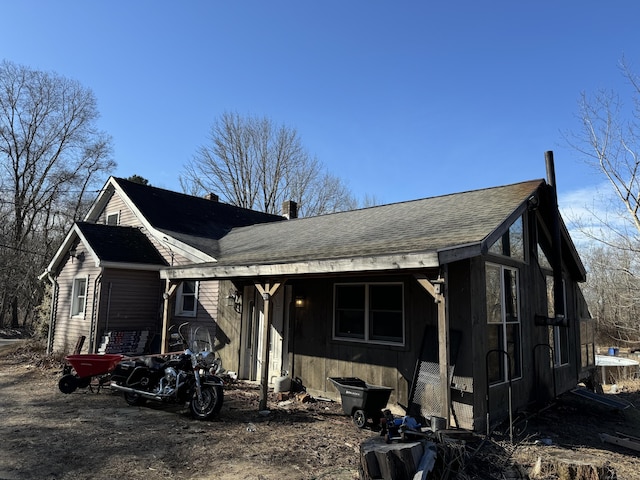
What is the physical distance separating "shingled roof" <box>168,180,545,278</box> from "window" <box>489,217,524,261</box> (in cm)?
52

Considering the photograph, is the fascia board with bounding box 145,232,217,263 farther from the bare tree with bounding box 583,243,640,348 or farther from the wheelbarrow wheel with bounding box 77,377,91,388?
the bare tree with bounding box 583,243,640,348

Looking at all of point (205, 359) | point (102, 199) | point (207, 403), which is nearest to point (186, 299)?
point (205, 359)

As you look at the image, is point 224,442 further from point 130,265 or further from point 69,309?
point 69,309

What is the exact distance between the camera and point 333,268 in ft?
21.0

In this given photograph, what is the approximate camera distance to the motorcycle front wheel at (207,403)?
6.48 meters

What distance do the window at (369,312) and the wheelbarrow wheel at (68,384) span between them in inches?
198

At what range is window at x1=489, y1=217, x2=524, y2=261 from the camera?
24.3 feet

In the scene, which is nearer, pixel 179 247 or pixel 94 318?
pixel 179 247

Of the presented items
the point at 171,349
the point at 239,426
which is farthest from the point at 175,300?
the point at 239,426

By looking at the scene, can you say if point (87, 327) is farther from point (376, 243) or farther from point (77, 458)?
point (376, 243)

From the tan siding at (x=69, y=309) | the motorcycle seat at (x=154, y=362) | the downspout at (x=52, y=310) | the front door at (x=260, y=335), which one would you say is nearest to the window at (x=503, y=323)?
the front door at (x=260, y=335)

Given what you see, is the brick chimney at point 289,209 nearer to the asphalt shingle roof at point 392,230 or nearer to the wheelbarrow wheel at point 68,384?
the asphalt shingle roof at point 392,230

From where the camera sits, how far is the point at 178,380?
693 centimetres

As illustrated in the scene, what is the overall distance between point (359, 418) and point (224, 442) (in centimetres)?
199
